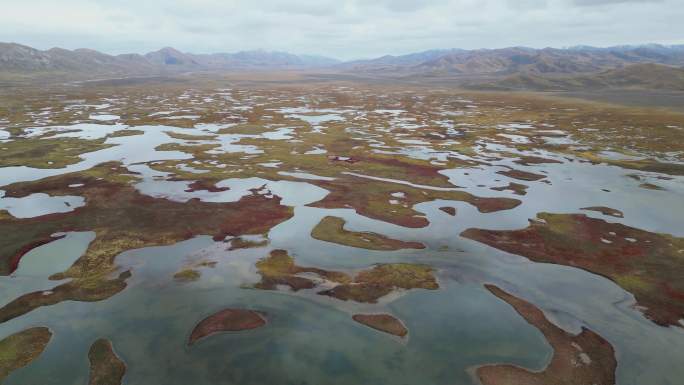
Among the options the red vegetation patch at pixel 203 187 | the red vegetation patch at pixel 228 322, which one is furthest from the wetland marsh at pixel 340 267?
the red vegetation patch at pixel 203 187

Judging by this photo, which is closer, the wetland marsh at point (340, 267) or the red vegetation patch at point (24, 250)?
the wetland marsh at point (340, 267)

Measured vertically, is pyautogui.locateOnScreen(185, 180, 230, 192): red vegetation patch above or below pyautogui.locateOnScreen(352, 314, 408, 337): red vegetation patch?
above

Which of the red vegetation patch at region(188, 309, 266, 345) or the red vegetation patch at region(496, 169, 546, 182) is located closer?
the red vegetation patch at region(188, 309, 266, 345)

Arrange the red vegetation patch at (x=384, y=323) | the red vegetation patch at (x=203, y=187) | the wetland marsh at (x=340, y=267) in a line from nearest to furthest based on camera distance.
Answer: the wetland marsh at (x=340, y=267) → the red vegetation patch at (x=384, y=323) → the red vegetation patch at (x=203, y=187)

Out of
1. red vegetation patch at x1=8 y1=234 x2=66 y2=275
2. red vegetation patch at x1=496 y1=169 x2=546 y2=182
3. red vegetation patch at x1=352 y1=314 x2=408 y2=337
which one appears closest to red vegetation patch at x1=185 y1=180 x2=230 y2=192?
red vegetation patch at x1=8 y1=234 x2=66 y2=275

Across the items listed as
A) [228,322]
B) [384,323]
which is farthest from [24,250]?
[384,323]

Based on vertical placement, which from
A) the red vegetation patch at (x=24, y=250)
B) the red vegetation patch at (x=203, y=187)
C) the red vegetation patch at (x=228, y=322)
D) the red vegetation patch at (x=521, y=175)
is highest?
the red vegetation patch at (x=521, y=175)

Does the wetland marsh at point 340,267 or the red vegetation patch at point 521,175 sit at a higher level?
the red vegetation patch at point 521,175

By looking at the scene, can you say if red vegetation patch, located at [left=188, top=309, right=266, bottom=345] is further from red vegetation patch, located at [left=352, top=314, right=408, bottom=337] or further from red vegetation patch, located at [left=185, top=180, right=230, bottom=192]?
red vegetation patch, located at [left=185, top=180, right=230, bottom=192]

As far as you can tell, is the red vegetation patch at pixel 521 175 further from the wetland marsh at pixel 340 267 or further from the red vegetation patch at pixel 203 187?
the red vegetation patch at pixel 203 187

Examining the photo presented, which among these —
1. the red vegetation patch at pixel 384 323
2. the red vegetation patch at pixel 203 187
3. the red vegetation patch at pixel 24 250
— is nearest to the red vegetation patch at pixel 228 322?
the red vegetation patch at pixel 384 323

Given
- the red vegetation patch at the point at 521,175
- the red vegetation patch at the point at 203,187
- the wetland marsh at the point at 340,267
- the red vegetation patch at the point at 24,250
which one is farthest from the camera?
the red vegetation patch at the point at 521,175

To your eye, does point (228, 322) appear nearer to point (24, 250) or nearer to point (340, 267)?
point (340, 267)
